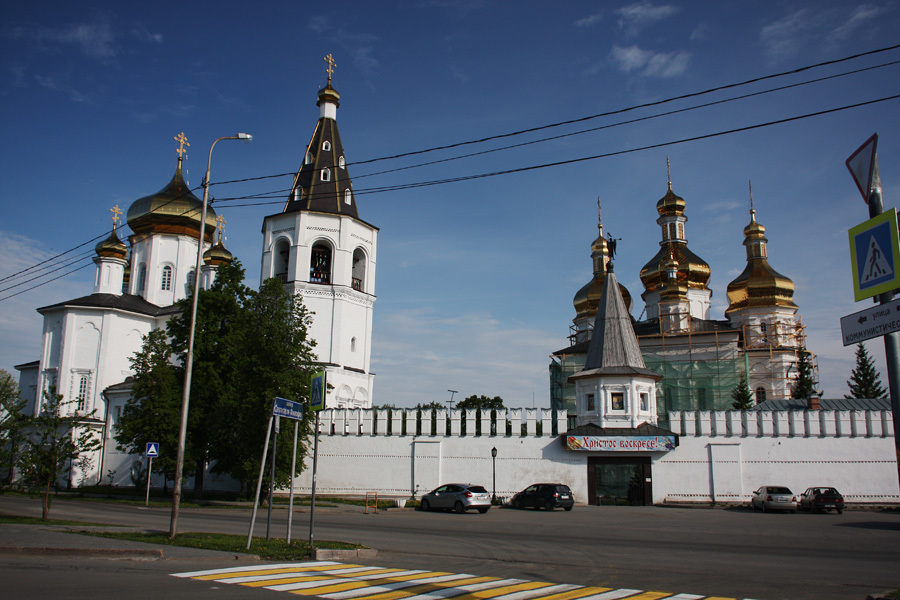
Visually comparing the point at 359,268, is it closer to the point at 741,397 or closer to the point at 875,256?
the point at 741,397

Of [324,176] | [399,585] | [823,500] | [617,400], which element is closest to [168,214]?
[324,176]

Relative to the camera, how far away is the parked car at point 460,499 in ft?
85.3

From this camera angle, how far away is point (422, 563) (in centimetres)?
1167

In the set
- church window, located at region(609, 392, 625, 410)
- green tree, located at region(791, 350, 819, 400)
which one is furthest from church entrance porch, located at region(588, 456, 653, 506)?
green tree, located at region(791, 350, 819, 400)

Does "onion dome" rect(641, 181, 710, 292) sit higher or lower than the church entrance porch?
higher

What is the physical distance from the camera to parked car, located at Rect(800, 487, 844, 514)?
26.8m

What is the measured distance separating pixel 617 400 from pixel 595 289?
2992 cm

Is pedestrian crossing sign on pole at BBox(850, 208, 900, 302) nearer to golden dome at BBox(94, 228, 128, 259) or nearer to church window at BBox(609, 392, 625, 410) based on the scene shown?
church window at BBox(609, 392, 625, 410)

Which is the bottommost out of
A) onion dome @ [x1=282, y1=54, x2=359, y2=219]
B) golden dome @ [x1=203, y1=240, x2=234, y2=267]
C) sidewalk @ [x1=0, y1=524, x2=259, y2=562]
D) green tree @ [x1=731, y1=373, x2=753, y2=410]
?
sidewalk @ [x1=0, y1=524, x2=259, y2=562]

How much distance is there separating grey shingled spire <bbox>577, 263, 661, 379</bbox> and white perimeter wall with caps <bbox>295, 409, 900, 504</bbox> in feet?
10.0

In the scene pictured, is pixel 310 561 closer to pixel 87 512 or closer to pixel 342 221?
pixel 87 512

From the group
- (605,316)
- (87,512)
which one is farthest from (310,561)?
(605,316)

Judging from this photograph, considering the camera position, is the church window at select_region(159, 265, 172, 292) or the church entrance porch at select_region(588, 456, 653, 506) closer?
the church entrance porch at select_region(588, 456, 653, 506)

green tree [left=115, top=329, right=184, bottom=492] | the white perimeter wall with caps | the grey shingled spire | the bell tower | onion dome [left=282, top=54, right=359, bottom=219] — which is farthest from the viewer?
onion dome [left=282, top=54, right=359, bottom=219]
